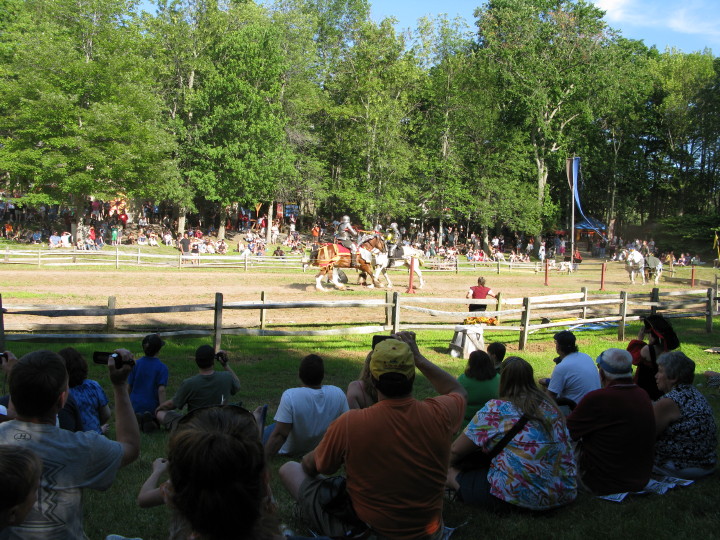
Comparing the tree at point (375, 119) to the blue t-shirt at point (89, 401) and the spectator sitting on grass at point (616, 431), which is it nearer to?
the blue t-shirt at point (89, 401)

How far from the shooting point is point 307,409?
5.55 m

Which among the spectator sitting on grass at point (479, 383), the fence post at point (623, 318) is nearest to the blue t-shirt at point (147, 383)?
the spectator sitting on grass at point (479, 383)

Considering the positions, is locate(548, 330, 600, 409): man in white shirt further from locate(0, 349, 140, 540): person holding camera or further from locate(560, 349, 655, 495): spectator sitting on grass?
locate(0, 349, 140, 540): person holding camera

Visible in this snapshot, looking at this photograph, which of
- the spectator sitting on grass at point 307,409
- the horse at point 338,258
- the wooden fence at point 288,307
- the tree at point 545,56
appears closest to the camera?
the spectator sitting on grass at point 307,409

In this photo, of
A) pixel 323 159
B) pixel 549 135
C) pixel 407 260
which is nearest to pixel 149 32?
pixel 323 159

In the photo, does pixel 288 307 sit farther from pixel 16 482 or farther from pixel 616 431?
pixel 16 482

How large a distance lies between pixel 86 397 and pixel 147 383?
Result: 1.99 meters

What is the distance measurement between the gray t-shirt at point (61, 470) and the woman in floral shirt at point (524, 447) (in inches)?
96.6

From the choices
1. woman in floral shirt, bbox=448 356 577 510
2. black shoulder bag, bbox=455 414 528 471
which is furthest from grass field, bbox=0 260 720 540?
black shoulder bag, bbox=455 414 528 471

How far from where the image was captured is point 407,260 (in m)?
27.4

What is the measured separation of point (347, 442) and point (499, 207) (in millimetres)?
45562

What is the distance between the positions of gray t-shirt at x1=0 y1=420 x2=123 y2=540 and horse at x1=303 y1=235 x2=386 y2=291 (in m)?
19.9

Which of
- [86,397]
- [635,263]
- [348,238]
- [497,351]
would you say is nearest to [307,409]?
[86,397]

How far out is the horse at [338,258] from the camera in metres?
23.5
